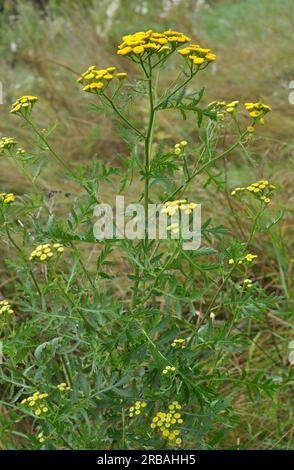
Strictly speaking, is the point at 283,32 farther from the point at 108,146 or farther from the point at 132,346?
the point at 132,346

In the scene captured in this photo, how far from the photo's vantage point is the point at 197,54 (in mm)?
1321

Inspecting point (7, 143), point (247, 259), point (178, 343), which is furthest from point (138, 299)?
point (7, 143)

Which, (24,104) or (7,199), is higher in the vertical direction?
(24,104)

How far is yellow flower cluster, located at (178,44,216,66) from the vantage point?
1297mm

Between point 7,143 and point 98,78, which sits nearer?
point 98,78

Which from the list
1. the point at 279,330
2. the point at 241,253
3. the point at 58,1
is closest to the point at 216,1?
the point at 58,1

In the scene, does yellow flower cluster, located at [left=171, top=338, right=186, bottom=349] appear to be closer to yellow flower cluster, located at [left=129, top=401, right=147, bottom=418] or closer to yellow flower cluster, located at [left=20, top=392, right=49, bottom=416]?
yellow flower cluster, located at [left=129, top=401, right=147, bottom=418]

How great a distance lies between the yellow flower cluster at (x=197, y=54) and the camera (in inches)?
51.1

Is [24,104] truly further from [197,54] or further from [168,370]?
[168,370]

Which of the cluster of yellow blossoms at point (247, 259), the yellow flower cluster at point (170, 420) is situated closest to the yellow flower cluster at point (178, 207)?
the cluster of yellow blossoms at point (247, 259)

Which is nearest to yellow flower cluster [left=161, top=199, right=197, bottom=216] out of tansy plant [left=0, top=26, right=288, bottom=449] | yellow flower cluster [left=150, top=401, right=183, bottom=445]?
tansy plant [left=0, top=26, right=288, bottom=449]

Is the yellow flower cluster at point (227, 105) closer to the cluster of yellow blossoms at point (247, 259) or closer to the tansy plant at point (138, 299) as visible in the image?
the tansy plant at point (138, 299)

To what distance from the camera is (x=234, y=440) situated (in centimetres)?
201

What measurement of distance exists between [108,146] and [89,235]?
2.81m
